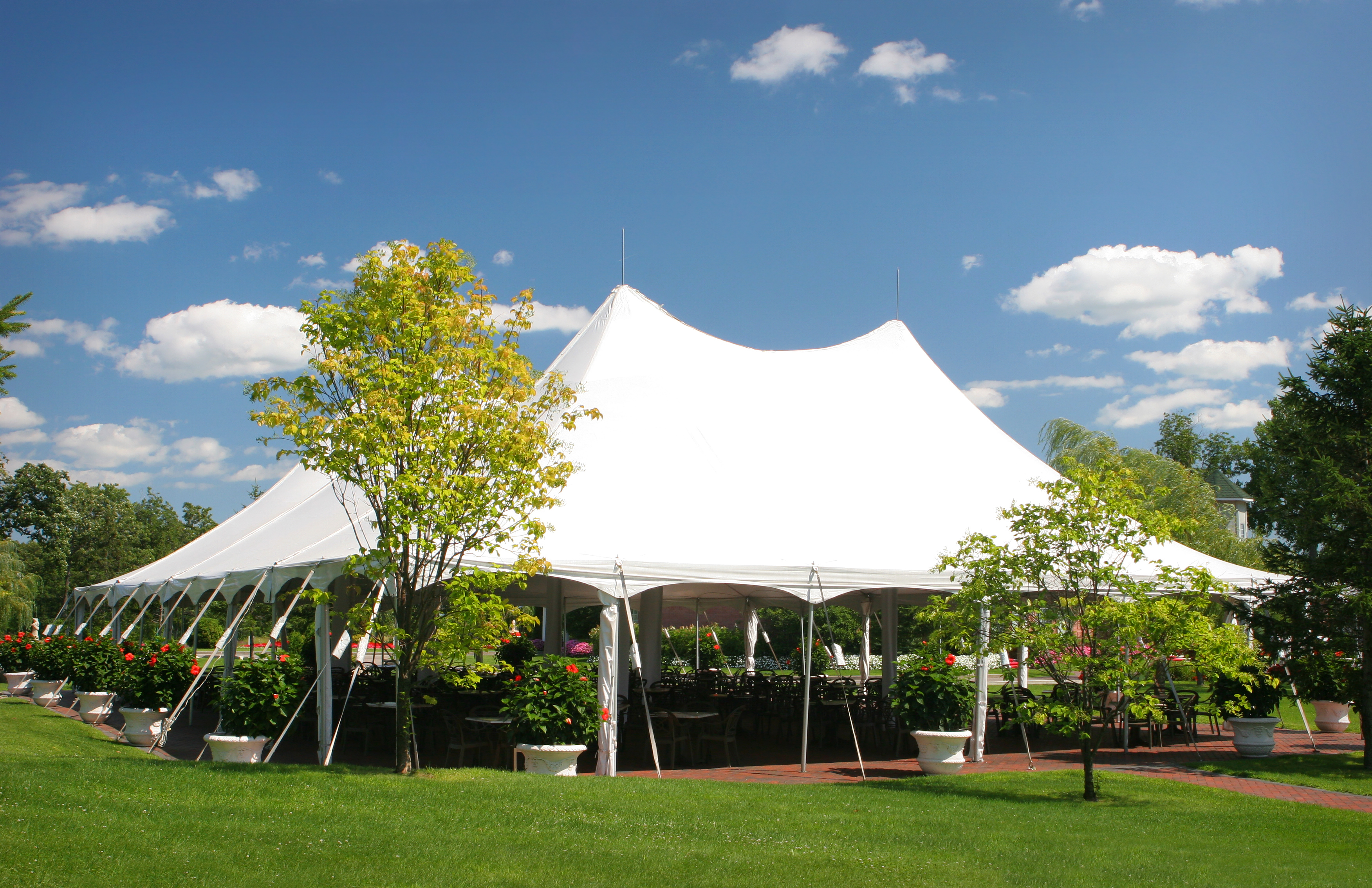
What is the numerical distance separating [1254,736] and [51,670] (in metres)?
19.2

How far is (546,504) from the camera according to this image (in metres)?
8.54

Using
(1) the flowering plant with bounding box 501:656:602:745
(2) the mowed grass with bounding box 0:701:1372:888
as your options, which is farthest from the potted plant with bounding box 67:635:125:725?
(1) the flowering plant with bounding box 501:656:602:745

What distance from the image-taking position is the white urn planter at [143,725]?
1272 centimetres

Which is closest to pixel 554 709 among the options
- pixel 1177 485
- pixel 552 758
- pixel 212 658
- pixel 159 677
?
pixel 552 758

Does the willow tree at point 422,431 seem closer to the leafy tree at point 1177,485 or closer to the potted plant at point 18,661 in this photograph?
the potted plant at point 18,661

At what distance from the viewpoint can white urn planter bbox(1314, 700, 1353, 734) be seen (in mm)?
15570

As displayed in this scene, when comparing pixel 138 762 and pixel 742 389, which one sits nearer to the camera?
pixel 138 762

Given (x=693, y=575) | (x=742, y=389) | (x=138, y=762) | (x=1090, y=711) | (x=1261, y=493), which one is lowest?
(x=138, y=762)

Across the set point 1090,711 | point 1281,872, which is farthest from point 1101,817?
point 1281,872

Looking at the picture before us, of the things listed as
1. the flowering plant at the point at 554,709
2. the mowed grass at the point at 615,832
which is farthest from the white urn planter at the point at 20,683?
the flowering plant at the point at 554,709

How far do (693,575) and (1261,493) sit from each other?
7.34 meters

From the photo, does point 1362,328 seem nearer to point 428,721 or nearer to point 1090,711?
point 1090,711

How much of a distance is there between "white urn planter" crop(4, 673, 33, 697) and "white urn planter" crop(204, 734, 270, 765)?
11.6m

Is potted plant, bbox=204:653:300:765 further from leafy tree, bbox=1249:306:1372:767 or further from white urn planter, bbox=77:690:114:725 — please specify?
leafy tree, bbox=1249:306:1372:767
